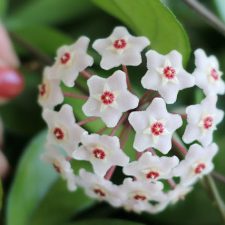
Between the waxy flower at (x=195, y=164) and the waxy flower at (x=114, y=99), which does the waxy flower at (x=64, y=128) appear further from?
the waxy flower at (x=195, y=164)

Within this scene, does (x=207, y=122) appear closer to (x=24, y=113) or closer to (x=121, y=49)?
(x=121, y=49)

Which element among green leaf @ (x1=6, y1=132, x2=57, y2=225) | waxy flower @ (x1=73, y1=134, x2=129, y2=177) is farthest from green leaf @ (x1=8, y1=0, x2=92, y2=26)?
waxy flower @ (x1=73, y1=134, x2=129, y2=177)

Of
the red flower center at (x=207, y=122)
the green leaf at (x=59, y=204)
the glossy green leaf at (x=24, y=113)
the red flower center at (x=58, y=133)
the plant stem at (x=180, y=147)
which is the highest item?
the red flower center at (x=207, y=122)

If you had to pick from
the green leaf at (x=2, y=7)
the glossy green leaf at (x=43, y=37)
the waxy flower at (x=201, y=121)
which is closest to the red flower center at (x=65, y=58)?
the waxy flower at (x=201, y=121)

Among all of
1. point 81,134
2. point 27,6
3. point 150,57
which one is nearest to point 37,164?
point 81,134

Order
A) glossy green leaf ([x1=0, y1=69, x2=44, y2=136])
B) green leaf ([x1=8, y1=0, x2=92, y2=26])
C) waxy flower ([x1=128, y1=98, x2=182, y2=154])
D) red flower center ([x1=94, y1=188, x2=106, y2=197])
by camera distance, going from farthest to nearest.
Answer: green leaf ([x1=8, y1=0, x2=92, y2=26]) → glossy green leaf ([x1=0, y1=69, x2=44, y2=136]) → red flower center ([x1=94, y1=188, x2=106, y2=197]) → waxy flower ([x1=128, y1=98, x2=182, y2=154])

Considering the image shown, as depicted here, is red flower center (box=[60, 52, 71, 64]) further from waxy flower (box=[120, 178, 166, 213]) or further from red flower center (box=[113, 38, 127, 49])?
waxy flower (box=[120, 178, 166, 213])

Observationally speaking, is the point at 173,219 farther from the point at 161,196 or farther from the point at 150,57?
the point at 150,57
